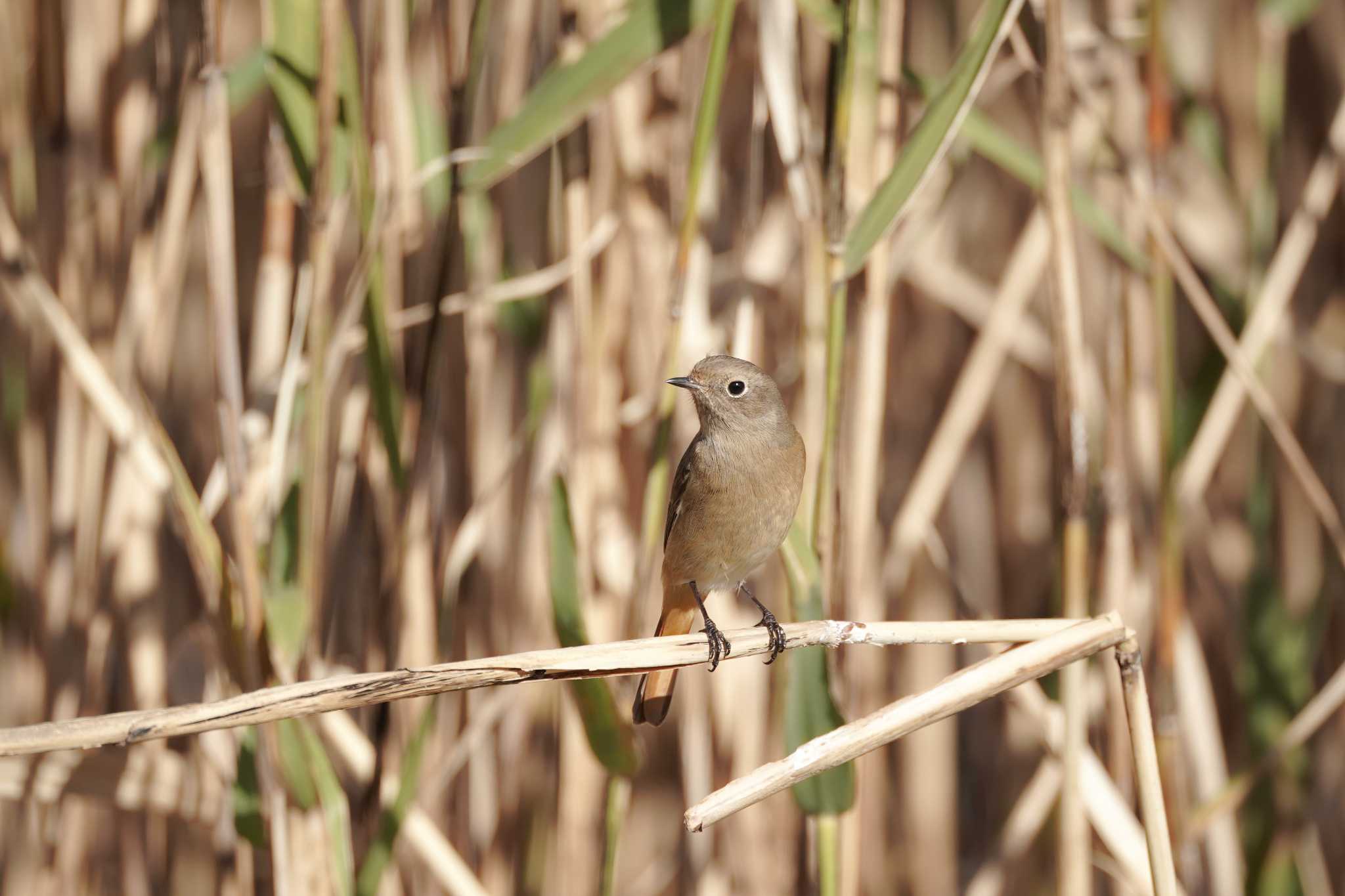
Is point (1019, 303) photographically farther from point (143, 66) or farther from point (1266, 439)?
point (143, 66)

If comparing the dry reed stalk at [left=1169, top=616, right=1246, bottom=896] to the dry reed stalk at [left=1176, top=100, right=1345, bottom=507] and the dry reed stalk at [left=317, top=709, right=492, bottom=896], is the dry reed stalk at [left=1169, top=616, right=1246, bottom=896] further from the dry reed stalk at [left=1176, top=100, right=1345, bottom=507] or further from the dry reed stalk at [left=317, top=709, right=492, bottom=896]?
the dry reed stalk at [left=317, top=709, right=492, bottom=896]

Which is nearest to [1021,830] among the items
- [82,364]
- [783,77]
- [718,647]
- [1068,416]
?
[1068,416]

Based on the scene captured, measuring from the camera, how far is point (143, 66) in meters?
1.96

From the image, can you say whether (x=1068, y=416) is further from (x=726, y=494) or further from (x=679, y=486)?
(x=679, y=486)

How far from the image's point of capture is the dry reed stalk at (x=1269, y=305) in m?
2.00

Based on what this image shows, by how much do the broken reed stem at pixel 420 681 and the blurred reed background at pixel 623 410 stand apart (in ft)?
0.82

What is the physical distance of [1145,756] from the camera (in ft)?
4.01

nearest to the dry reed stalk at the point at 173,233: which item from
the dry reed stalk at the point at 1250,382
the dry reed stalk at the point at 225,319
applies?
the dry reed stalk at the point at 225,319

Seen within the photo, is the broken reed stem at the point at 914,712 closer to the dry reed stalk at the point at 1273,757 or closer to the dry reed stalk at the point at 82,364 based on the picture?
the dry reed stalk at the point at 1273,757

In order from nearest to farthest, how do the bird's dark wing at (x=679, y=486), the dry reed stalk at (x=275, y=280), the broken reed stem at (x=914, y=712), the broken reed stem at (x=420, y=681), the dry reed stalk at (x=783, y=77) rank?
the broken reed stem at (x=420, y=681), the broken reed stem at (x=914, y=712), the dry reed stalk at (x=783, y=77), the dry reed stalk at (x=275, y=280), the bird's dark wing at (x=679, y=486)

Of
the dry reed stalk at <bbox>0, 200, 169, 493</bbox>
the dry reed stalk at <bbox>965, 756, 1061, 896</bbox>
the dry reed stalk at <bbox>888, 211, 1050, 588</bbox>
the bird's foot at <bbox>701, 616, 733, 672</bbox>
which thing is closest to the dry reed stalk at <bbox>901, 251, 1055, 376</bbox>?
the dry reed stalk at <bbox>888, 211, 1050, 588</bbox>

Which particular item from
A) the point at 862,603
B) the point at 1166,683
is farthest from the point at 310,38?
the point at 1166,683

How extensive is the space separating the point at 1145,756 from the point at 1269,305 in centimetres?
109

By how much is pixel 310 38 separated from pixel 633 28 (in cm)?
42
